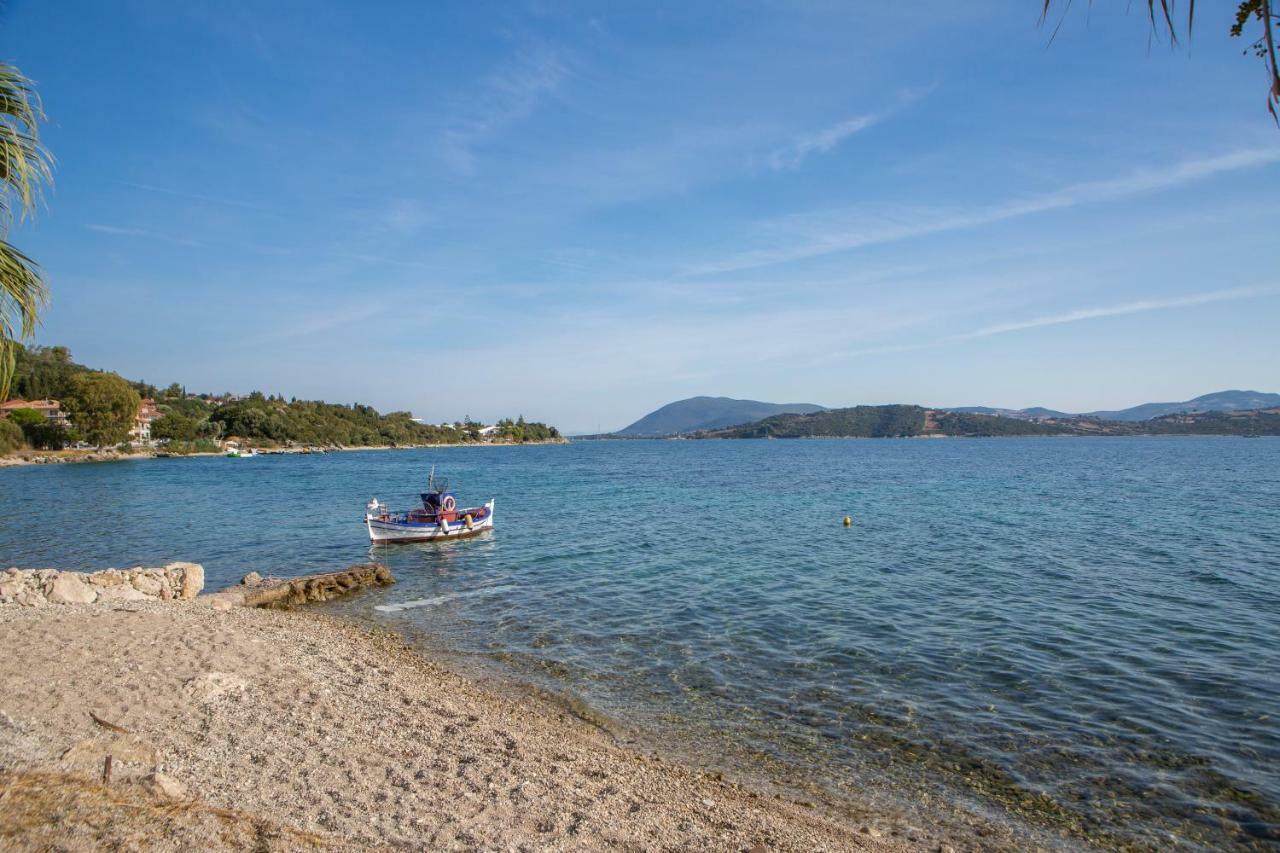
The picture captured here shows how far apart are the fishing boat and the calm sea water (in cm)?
106

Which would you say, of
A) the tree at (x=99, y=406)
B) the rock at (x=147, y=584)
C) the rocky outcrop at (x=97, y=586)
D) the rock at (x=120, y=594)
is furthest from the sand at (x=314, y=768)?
the tree at (x=99, y=406)

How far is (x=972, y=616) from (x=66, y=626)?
20.4 metres

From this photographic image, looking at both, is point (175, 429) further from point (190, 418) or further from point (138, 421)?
point (190, 418)

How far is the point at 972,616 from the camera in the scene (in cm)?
1684

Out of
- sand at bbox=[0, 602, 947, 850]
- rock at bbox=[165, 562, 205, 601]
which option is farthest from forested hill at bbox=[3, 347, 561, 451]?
sand at bbox=[0, 602, 947, 850]

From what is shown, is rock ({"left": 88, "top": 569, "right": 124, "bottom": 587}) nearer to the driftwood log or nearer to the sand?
the driftwood log

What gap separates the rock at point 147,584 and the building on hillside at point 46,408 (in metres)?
113

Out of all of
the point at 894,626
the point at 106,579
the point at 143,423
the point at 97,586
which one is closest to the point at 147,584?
the point at 106,579

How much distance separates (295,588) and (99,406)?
111922 millimetres

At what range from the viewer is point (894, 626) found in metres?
16.0

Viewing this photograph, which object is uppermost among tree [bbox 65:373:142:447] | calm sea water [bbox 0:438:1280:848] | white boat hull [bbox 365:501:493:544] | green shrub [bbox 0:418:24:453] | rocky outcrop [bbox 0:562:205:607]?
tree [bbox 65:373:142:447]

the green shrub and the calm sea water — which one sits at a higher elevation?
the green shrub

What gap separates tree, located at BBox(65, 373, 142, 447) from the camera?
102m

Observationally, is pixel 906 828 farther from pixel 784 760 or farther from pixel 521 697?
pixel 521 697
